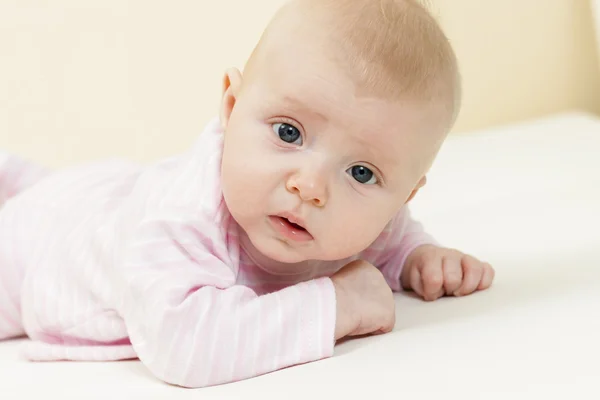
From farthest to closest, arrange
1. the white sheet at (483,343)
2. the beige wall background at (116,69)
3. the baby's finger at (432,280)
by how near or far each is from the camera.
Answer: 1. the beige wall background at (116,69)
2. the baby's finger at (432,280)
3. the white sheet at (483,343)

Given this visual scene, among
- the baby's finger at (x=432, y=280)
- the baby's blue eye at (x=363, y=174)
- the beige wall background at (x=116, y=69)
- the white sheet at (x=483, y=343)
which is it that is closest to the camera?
the white sheet at (x=483, y=343)

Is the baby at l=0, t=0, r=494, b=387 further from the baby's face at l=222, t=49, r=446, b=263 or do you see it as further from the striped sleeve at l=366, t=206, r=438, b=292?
the striped sleeve at l=366, t=206, r=438, b=292

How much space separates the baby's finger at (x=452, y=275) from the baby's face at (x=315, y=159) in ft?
0.62

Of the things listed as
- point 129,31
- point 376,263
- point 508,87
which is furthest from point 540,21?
point 376,263

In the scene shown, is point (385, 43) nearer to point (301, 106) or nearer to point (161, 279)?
point (301, 106)

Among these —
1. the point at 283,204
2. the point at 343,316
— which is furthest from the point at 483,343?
the point at 283,204

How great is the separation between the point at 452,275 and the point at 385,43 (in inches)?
14.0

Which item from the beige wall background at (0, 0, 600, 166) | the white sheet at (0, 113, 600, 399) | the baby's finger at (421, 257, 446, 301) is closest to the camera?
the white sheet at (0, 113, 600, 399)

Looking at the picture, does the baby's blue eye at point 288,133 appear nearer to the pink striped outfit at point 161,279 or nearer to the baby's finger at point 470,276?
the pink striped outfit at point 161,279

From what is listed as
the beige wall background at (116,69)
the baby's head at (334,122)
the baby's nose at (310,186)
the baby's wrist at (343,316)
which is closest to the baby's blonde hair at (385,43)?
the baby's head at (334,122)

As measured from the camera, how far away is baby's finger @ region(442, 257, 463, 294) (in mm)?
1068

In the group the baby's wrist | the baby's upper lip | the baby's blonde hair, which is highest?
the baby's blonde hair

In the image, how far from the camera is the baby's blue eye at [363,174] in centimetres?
88

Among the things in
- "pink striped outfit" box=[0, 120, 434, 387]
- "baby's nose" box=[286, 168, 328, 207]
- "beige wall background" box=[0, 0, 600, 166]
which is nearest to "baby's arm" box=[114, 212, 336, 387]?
"pink striped outfit" box=[0, 120, 434, 387]
